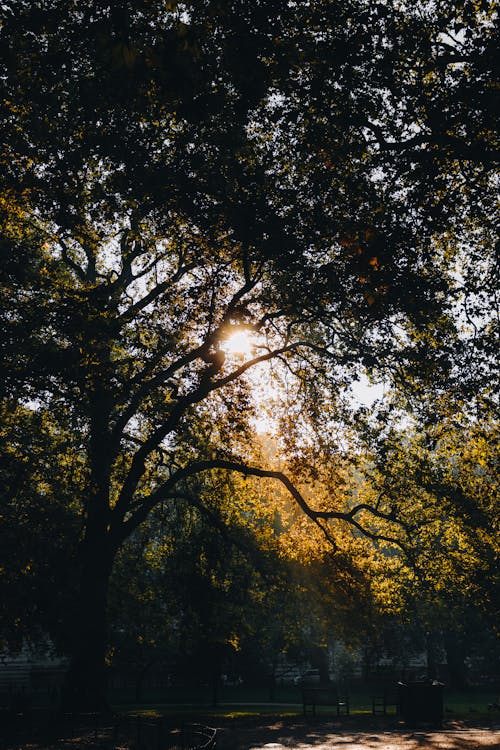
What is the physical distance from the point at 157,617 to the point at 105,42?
29.4m

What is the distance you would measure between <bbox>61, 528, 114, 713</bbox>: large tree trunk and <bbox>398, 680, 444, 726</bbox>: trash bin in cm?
968

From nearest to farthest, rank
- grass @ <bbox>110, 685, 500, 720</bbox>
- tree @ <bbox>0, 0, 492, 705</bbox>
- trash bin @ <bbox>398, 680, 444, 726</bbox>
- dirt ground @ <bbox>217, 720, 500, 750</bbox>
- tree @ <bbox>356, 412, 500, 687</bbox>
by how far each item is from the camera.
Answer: tree @ <bbox>0, 0, 492, 705</bbox> < dirt ground @ <bbox>217, 720, 500, 750</bbox> < trash bin @ <bbox>398, 680, 444, 726</bbox> < tree @ <bbox>356, 412, 500, 687</bbox> < grass @ <bbox>110, 685, 500, 720</bbox>

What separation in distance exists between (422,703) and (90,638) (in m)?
10.9

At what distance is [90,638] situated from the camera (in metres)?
19.5

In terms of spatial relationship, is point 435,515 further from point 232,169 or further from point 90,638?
point 232,169

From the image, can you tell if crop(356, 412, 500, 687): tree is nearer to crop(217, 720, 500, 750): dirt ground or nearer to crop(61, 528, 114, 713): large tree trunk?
crop(217, 720, 500, 750): dirt ground

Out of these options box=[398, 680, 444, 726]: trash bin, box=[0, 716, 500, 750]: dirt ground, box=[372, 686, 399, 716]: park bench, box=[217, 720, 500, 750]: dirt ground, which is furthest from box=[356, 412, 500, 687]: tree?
box=[217, 720, 500, 750]: dirt ground

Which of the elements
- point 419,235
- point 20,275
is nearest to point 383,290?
point 419,235

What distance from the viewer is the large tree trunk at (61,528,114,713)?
741 inches

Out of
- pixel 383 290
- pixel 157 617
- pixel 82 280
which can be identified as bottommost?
pixel 157 617

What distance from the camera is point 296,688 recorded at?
50688 millimetres

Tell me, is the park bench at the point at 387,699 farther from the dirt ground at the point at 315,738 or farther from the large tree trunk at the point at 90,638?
the large tree trunk at the point at 90,638

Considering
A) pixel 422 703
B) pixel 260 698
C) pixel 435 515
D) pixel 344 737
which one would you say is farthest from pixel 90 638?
pixel 260 698

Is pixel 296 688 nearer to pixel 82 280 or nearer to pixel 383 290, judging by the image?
pixel 82 280
